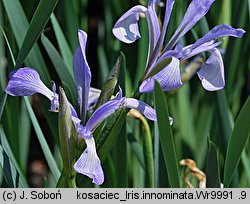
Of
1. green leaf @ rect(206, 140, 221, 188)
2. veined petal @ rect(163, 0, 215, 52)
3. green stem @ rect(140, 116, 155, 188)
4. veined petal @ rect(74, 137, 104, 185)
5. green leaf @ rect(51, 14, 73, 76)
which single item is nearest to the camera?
veined petal @ rect(74, 137, 104, 185)

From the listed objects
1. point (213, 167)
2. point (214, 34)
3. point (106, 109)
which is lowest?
point (213, 167)

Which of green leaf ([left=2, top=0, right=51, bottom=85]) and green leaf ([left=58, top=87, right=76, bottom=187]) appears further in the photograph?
green leaf ([left=2, top=0, right=51, bottom=85])

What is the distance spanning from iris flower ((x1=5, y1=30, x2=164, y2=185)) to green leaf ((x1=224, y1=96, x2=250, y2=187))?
13 cm

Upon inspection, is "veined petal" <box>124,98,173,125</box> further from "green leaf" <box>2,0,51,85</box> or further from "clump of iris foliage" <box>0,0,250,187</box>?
"green leaf" <box>2,0,51,85</box>

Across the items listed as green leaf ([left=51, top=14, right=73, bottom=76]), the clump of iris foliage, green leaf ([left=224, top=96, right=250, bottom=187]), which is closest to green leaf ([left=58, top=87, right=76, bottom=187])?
the clump of iris foliage

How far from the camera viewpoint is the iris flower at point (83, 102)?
72 cm

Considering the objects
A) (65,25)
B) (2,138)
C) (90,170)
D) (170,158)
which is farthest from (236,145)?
(65,25)

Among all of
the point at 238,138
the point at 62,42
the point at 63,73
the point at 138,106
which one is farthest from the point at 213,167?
the point at 62,42

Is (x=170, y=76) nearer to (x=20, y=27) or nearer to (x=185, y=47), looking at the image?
(x=185, y=47)

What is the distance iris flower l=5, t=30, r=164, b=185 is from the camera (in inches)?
28.4

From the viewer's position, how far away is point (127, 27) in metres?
0.85

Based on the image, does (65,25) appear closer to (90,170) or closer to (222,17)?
(222,17)

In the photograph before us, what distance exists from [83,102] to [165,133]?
14 centimetres

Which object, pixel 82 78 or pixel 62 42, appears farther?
pixel 62 42
